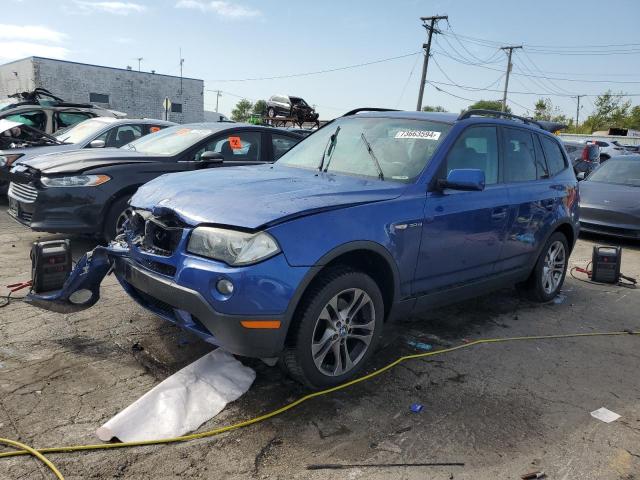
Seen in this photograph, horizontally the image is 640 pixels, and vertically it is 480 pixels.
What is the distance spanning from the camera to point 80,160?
5727 mm

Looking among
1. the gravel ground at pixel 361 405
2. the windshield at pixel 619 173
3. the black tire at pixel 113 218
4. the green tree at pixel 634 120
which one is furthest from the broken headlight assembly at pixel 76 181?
the green tree at pixel 634 120

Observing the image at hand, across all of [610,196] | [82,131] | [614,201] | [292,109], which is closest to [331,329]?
[82,131]

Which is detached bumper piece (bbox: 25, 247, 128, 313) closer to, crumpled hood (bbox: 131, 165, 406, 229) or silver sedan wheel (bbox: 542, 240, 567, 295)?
crumpled hood (bbox: 131, 165, 406, 229)

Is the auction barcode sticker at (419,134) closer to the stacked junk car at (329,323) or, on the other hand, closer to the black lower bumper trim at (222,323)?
the stacked junk car at (329,323)

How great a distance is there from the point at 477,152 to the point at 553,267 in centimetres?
198

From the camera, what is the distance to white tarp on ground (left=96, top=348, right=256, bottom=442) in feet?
8.94

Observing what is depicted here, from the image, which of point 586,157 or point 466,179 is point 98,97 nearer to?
point 586,157

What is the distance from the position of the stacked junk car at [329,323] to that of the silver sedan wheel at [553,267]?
0.03m

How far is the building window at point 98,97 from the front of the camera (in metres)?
38.6

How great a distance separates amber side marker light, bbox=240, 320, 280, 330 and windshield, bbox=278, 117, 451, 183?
57.9 inches

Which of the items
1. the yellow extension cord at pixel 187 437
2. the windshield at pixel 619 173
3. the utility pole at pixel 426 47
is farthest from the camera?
the utility pole at pixel 426 47

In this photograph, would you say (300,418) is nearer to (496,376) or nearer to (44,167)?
(496,376)

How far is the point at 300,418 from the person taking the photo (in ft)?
9.80

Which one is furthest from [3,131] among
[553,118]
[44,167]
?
[553,118]
